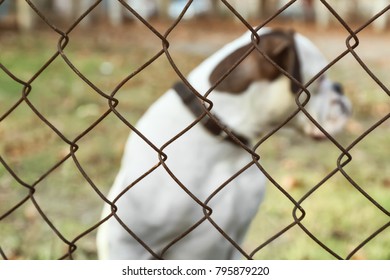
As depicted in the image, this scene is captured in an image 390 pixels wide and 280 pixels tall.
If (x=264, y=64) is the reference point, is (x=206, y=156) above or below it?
below

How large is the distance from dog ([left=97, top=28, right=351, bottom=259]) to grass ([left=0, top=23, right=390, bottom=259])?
0.32 meters

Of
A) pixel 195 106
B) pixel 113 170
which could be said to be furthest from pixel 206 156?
pixel 113 170

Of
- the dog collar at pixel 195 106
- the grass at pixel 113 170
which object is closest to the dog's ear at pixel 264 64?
the dog collar at pixel 195 106

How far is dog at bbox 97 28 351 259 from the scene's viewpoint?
2047 millimetres

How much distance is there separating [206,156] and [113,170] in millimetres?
1854

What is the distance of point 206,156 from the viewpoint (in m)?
2.09

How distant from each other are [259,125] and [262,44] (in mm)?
275

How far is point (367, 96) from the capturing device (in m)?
5.87

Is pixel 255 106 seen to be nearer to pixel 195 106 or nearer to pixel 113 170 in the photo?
pixel 195 106

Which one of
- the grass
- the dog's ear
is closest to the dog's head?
the dog's ear

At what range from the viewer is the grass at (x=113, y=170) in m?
2.93

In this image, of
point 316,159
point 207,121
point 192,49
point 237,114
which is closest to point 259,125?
point 237,114

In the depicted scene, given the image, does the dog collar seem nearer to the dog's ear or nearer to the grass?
the dog's ear

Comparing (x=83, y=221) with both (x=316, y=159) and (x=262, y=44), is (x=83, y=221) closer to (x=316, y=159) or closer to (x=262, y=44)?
(x=262, y=44)
